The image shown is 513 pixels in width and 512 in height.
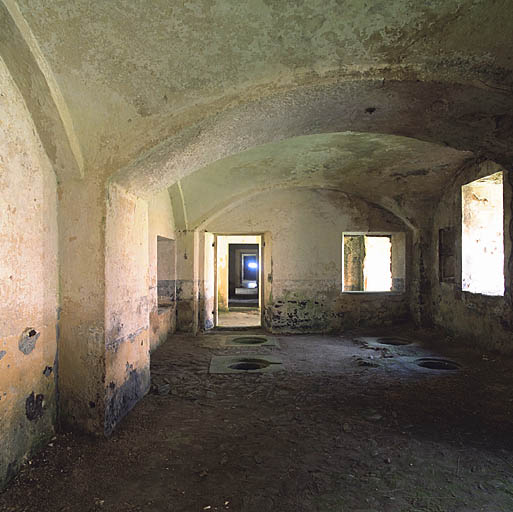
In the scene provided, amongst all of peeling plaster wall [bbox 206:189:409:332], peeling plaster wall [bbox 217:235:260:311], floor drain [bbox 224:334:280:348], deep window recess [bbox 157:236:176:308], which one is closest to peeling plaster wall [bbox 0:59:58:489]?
floor drain [bbox 224:334:280:348]

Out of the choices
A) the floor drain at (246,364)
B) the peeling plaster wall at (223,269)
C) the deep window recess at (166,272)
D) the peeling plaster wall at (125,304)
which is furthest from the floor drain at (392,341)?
the peeling plaster wall at (223,269)

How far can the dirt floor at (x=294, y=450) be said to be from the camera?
2367mm

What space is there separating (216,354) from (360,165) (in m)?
3.96

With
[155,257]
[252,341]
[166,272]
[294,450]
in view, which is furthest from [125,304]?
[166,272]

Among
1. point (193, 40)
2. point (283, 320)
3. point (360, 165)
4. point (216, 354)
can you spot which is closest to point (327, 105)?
point (193, 40)

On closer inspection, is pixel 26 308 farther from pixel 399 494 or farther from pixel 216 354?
pixel 216 354

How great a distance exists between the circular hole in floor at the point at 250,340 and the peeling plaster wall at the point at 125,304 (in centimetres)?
326

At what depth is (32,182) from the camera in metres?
2.81

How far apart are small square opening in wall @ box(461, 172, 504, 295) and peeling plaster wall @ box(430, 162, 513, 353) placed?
11 cm

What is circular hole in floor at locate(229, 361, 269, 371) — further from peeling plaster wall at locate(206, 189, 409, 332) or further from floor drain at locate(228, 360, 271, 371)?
peeling plaster wall at locate(206, 189, 409, 332)

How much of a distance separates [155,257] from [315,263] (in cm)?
352

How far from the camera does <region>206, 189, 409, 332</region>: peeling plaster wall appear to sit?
8242 mm

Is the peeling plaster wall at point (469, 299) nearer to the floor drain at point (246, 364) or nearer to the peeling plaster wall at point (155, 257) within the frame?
the floor drain at point (246, 364)

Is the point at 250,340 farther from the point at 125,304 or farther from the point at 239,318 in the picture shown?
the point at 125,304
